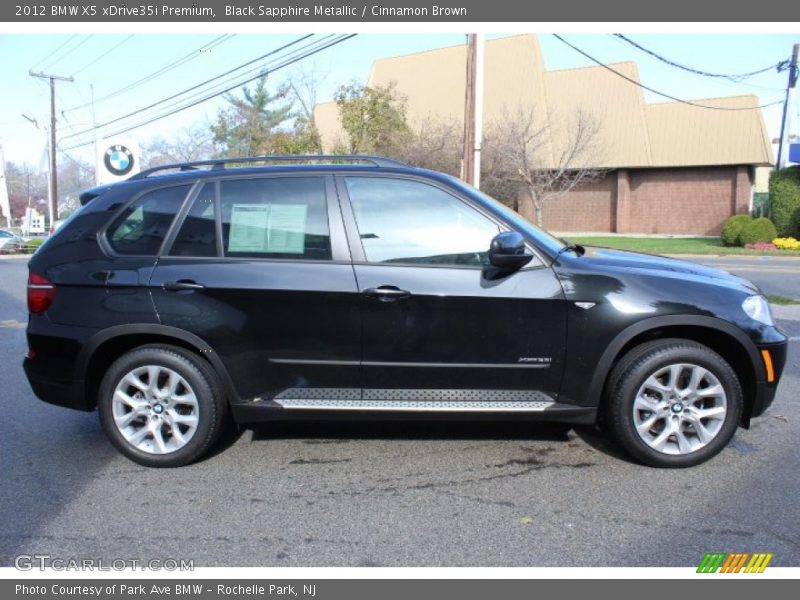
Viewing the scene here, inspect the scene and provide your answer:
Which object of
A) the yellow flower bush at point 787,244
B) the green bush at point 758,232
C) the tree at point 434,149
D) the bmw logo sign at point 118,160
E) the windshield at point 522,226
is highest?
the tree at point 434,149

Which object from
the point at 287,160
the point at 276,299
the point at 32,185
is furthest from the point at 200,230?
the point at 32,185

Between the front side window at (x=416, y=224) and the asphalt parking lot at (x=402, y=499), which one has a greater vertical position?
the front side window at (x=416, y=224)

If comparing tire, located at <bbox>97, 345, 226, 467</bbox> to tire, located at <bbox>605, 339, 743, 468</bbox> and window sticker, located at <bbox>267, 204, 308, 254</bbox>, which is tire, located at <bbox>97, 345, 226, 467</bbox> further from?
tire, located at <bbox>605, 339, 743, 468</bbox>

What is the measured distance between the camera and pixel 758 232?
24.6 m

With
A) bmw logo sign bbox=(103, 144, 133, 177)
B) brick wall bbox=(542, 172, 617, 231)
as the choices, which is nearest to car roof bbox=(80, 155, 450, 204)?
bmw logo sign bbox=(103, 144, 133, 177)

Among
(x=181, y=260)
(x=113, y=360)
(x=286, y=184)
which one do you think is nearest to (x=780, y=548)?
(x=286, y=184)

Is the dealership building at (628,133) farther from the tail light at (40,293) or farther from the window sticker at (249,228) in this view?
the tail light at (40,293)

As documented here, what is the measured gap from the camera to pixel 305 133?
90.6ft

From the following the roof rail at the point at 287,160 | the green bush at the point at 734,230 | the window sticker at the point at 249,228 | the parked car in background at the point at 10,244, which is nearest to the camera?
the window sticker at the point at 249,228

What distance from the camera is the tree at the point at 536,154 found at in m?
28.4

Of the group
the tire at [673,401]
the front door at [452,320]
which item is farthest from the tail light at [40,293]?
the tire at [673,401]

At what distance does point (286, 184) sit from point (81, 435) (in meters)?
2.45

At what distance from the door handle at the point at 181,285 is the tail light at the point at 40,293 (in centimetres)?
79

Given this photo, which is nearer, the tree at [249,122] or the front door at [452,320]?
the front door at [452,320]
